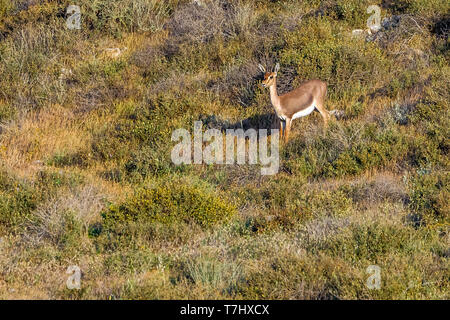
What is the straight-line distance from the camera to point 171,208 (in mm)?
8453

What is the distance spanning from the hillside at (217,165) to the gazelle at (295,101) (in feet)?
0.94

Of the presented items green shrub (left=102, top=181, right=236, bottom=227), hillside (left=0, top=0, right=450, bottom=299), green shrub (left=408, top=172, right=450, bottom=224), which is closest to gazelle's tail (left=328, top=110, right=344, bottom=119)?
hillside (left=0, top=0, right=450, bottom=299)

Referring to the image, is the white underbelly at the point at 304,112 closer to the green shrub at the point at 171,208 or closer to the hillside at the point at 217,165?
the hillside at the point at 217,165

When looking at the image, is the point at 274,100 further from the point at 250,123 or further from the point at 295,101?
the point at 250,123

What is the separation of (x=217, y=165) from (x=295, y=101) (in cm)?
192

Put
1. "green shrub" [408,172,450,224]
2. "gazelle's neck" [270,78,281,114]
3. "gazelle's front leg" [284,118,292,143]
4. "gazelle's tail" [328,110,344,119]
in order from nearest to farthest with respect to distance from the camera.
→ 1. "green shrub" [408,172,450,224]
2. "gazelle's front leg" [284,118,292,143]
3. "gazelle's neck" [270,78,281,114]
4. "gazelle's tail" [328,110,344,119]

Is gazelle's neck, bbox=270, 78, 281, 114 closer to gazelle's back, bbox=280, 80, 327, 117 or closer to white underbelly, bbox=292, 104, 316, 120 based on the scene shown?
gazelle's back, bbox=280, 80, 327, 117

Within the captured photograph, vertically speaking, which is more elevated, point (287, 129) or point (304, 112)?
point (304, 112)

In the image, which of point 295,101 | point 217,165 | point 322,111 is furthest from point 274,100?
point 217,165

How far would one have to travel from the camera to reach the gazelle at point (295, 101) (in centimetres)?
1146

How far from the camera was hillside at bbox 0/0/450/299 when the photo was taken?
7.05 meters

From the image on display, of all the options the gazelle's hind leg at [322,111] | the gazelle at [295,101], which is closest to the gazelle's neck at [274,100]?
the gazelle at [295,101]

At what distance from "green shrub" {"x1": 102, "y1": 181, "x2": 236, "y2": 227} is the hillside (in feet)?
0.09

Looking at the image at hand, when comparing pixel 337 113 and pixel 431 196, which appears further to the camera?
pixel 337 113
